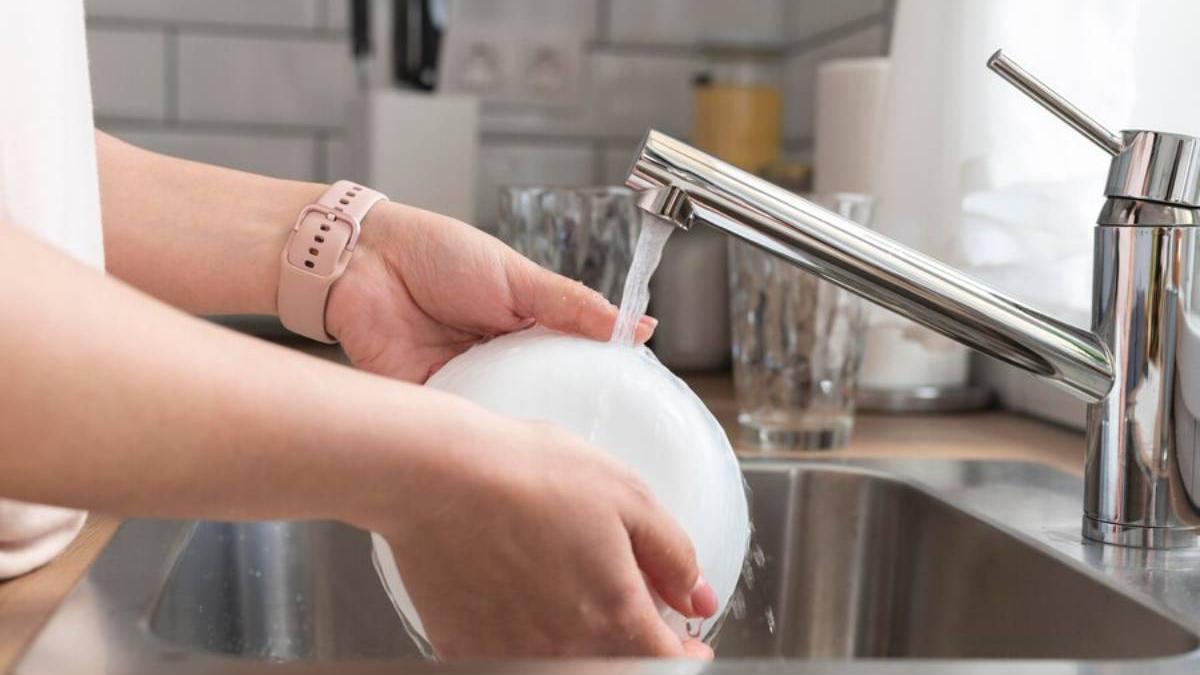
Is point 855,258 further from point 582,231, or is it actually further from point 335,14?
point 335,14

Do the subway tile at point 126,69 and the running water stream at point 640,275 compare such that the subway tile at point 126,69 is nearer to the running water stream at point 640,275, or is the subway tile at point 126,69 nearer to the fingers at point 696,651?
the running water stream at point 640,275

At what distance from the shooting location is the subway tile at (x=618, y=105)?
1846 millimetres

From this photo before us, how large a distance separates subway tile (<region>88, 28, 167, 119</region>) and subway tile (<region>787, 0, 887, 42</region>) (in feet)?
2.68

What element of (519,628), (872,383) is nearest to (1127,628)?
(519,628)

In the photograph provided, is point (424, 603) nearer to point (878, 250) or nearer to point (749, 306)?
point (878, 250)

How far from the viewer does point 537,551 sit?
0.45 meters

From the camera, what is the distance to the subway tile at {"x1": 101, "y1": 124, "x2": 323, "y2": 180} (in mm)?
1777

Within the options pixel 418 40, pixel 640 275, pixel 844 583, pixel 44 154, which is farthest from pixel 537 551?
pixel 418 40

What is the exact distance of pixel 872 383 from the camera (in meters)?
1.18

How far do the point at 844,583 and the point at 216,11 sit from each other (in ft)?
4.18

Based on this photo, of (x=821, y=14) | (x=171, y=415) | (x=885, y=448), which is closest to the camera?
(x=171, y=415)

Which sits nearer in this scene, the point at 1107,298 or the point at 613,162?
the point at 1107,298

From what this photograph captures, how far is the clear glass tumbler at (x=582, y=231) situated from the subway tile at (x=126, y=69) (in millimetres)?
862

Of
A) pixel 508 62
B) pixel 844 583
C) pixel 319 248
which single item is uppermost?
pixel 508 62
